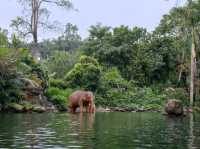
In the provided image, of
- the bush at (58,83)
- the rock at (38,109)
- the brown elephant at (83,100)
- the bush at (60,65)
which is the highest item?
the bush at (60,65)

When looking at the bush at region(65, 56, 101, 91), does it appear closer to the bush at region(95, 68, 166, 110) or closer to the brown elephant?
the bush at region(95, 68, 166, 110)

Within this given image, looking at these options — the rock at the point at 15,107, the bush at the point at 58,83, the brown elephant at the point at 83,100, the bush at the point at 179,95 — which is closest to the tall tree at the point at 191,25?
the bush at the point at 179,95

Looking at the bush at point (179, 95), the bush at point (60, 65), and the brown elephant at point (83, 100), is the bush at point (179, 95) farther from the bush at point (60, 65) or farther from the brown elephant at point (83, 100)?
the brown elephant at point (83, 100)

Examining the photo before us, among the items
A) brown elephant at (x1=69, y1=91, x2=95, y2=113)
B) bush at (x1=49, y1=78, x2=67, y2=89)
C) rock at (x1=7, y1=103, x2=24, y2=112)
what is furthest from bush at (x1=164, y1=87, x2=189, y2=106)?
rock at (x1=7, y1=103, x2=24, y2=112)

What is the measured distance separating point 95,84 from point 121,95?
330 centimetres

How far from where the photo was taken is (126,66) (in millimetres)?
62812

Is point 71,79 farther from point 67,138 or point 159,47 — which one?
point 67,138

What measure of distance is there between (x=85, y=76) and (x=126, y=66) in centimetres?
1342

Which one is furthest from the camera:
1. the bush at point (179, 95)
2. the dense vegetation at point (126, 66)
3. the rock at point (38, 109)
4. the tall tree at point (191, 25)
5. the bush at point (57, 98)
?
the tall tree at point (191, 25)

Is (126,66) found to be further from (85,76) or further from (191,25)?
(85,76)

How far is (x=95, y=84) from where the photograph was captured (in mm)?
50781

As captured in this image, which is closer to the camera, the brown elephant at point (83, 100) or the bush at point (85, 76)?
the brown elephant at point (83, 100)

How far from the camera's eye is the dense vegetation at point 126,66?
151ft

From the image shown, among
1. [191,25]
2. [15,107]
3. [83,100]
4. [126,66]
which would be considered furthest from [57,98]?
[126,66]
